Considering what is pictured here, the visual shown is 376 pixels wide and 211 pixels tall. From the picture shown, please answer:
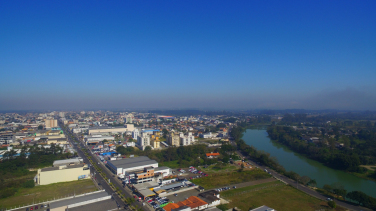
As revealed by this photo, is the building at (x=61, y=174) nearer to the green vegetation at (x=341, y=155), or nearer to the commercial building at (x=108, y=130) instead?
the green vegetation at (x=341, y=155)

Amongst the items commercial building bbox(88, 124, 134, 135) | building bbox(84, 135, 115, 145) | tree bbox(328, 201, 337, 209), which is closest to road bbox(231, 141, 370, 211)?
tree bbox(328, 201, 337, 209)

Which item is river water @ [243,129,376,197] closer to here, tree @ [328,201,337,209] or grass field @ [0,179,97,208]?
tree @ [328,201,337,209]

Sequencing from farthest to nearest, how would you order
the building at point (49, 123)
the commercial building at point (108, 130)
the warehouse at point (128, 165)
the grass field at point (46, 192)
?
the building at point (49, 123), the commercial building at point (108, 130), the warehouse at point (128, 165), the grass field at point (46, 192)

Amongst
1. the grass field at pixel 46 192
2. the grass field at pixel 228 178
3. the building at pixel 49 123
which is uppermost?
the building at pixel 49 123

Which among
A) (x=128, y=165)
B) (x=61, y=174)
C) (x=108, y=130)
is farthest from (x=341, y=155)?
(x=108, y=130)

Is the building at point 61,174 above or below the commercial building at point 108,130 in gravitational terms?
below

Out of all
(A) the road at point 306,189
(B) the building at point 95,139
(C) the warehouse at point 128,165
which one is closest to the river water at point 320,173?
(A) the road at point 306,189

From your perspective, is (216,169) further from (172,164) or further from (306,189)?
(306,189)
